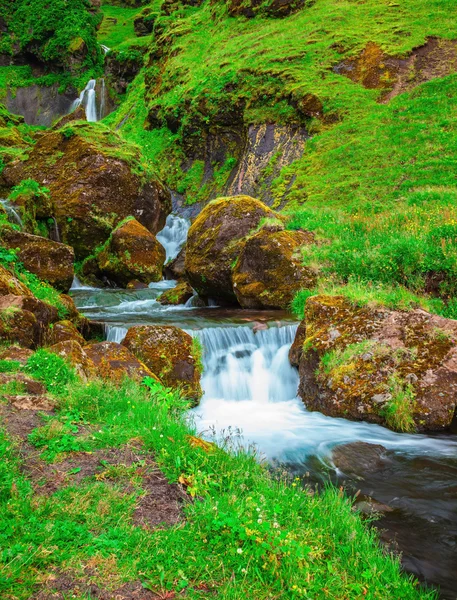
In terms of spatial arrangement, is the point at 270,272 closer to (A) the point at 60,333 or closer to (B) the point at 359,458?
(A) the point at 60,333

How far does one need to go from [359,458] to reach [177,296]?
9490 millimetres

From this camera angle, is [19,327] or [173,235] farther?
[173,235]

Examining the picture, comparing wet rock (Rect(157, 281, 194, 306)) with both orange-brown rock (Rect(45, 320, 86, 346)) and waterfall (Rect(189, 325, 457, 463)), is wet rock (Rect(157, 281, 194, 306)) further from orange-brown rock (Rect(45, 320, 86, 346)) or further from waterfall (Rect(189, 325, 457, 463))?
orange-brown rock (Rect(45, 320, 86, 346))

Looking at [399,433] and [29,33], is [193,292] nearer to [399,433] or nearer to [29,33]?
[399,433]

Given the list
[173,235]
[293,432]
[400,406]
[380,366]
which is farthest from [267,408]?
[173,235]

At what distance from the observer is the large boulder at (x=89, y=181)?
61.3 feet

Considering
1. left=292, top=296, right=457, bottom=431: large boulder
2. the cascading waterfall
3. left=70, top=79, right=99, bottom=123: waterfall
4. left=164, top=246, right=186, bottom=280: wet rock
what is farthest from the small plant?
left=70, top=79, right=99, bottom=123: waterfall

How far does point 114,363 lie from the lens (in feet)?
23.7

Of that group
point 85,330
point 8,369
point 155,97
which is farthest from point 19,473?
point 155,97

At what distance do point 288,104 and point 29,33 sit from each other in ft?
136

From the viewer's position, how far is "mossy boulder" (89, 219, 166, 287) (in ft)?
56.2

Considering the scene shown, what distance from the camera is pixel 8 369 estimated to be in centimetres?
590

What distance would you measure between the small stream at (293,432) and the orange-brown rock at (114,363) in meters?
1.43

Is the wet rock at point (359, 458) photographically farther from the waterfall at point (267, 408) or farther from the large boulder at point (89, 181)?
the large boulder at point (89, 181)
